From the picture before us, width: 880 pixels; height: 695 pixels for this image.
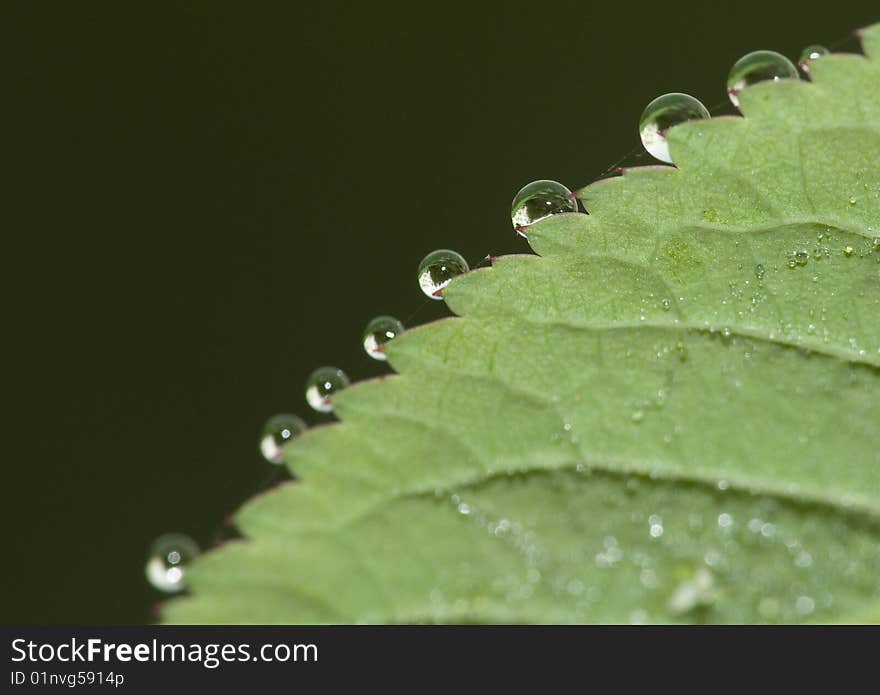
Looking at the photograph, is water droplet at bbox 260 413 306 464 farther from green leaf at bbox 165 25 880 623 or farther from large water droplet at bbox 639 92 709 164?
large water droplet at bbox 639 92 709 164

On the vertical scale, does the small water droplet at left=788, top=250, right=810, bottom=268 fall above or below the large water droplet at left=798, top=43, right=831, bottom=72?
below

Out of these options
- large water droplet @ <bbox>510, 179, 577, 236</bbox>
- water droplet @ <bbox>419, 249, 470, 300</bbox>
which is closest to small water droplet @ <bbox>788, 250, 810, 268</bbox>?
large water droplet @ <bbox>510, 179, 577, 236</bbox>

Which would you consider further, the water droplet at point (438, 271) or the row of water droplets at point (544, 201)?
the water droplet at point (438, 271)

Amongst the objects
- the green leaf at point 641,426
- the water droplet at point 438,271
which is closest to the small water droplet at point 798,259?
the green leaf at point 641,426

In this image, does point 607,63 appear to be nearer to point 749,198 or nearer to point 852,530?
point 749,198

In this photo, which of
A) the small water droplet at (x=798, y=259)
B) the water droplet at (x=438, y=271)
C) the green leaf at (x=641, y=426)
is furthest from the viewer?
the water droplet at (x=438, y=271)

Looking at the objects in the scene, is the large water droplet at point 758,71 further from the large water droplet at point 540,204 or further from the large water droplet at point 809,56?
the large water droplet at point 540,204
